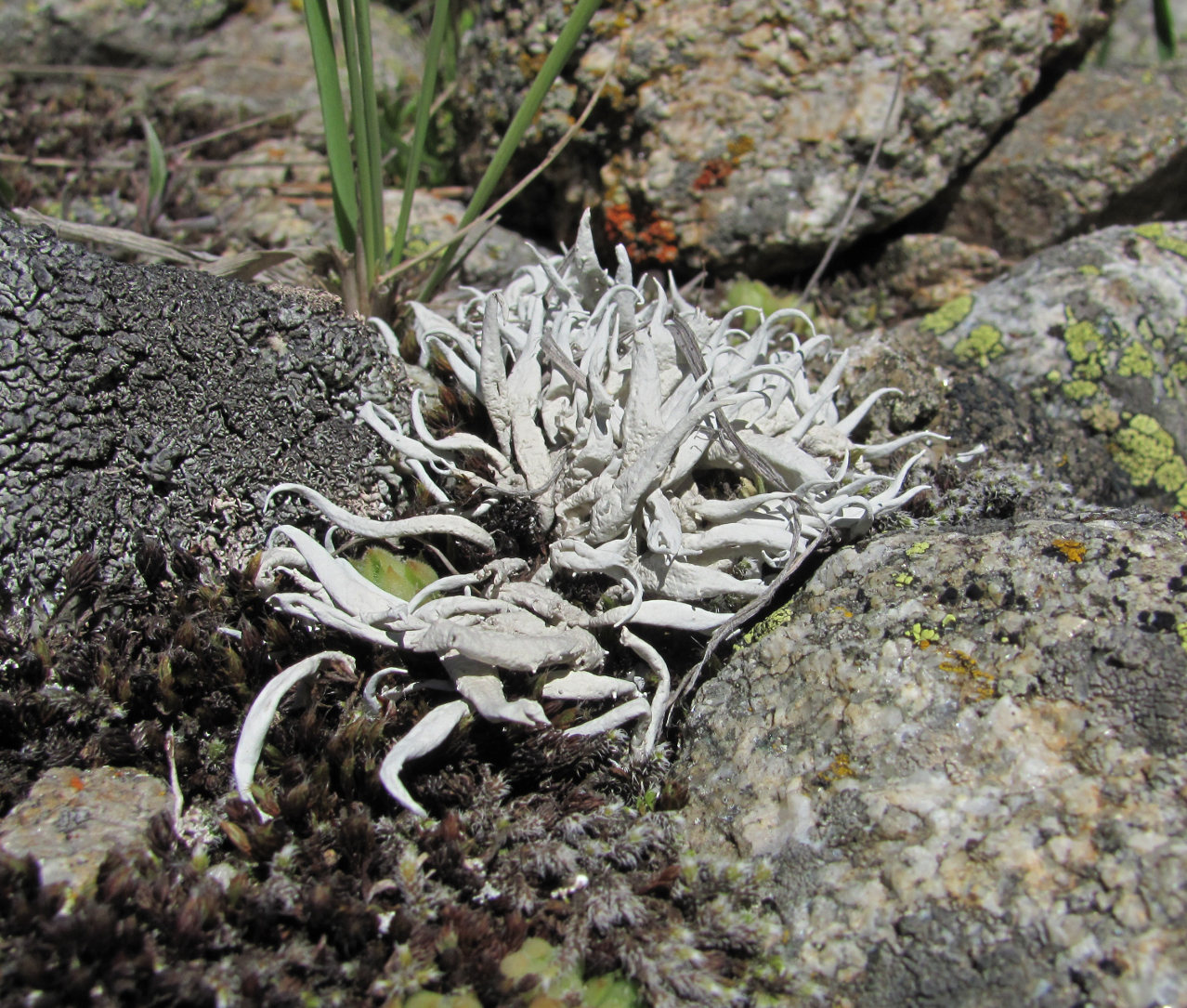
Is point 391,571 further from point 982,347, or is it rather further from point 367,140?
point 982,347

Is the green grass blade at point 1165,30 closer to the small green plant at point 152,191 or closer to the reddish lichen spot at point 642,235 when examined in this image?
the reddish lichen spot at point 642,235

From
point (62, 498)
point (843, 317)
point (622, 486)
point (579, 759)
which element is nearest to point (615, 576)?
point (622, 486)

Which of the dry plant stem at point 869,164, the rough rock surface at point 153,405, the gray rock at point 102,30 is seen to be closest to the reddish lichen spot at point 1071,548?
the rough rock surface at point 153,405

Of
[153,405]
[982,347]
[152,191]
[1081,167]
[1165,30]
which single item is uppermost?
[1165,30]

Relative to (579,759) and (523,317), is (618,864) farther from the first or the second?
(523,317)

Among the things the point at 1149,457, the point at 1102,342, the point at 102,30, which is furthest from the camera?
the point at 102,30

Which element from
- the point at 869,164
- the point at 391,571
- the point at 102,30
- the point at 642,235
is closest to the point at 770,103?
the point at 869,164

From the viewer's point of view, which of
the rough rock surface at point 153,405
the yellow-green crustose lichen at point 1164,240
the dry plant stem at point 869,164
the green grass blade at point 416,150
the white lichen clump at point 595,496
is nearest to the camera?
the white lichen clump at point 595,496

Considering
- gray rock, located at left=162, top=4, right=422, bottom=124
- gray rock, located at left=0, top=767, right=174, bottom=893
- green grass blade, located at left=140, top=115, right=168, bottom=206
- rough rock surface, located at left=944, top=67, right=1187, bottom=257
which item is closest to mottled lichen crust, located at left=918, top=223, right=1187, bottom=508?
rough rock surface, located at left=944, top=67, right=1187, bottom=257
